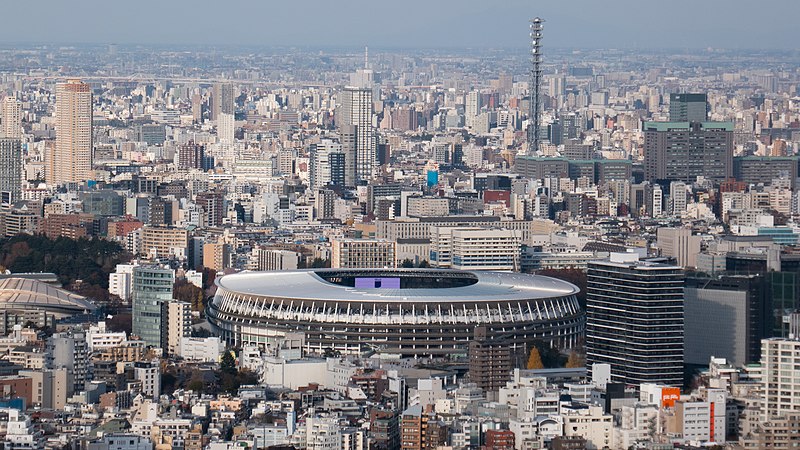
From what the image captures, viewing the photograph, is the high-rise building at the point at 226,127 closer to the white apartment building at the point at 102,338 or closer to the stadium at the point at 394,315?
the stadium at the point at 394,315

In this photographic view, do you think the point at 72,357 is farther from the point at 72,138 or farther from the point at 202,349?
the point at 72,138

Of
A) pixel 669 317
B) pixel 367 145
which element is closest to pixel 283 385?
pixel 669 317

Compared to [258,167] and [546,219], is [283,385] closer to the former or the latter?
[546,219]

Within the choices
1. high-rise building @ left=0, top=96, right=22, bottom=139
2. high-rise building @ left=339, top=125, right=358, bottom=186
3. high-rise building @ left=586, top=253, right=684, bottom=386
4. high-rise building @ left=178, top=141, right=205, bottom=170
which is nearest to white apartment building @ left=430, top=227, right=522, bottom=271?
high-rise building @ left=586, top=253, right=684, bottom=386

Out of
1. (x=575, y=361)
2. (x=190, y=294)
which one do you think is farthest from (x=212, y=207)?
(x=575, y=361)

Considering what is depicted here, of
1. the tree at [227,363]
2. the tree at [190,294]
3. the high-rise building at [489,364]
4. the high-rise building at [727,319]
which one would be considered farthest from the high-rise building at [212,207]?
the high-rise building at [489,364]

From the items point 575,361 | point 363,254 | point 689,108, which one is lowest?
point 575,361
